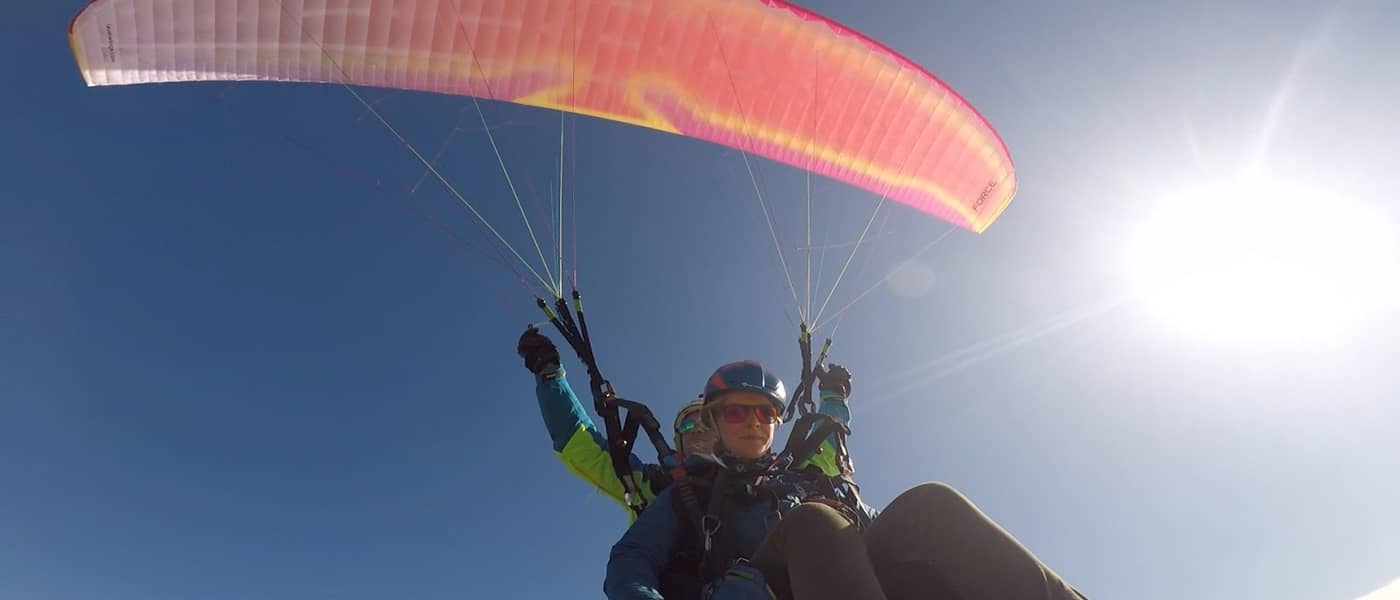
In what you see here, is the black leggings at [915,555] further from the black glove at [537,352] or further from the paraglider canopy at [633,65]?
the paraglider canopy at [633,65]

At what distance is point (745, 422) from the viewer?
11.3ft

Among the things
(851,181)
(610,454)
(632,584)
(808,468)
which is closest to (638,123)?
(851,181)

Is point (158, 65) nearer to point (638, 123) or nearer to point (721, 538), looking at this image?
point (638, 123)

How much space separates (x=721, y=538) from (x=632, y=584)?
612mm

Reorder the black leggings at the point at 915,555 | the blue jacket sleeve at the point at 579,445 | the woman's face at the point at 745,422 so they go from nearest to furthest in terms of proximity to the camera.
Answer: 1. the black leggings at the point at 915,555
2. the woman's face at the point at 745,422
3. the blue jacket sleeve at the point at 579,445

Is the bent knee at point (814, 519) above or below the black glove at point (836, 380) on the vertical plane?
below

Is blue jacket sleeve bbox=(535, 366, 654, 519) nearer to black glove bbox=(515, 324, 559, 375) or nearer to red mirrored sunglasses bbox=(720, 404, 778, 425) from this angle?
black glove bbox=(515, 324, 559, 375)

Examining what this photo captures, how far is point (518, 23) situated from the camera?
6629mm

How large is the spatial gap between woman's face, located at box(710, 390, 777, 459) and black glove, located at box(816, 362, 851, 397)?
2059 mm

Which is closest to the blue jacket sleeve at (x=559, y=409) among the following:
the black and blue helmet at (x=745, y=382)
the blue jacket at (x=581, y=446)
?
the blue jacket at (x=581, y=446)

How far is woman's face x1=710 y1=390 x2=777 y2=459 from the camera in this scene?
3.41 metres

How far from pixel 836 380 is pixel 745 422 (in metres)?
2.30

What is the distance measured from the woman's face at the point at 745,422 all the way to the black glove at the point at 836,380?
206cm

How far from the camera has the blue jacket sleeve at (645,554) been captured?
235cm
